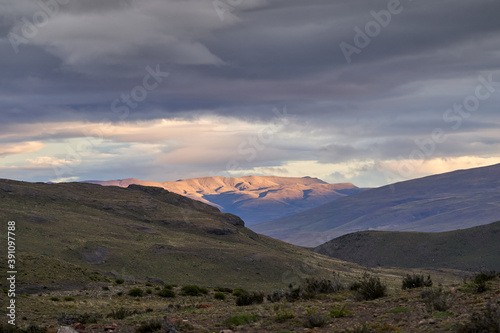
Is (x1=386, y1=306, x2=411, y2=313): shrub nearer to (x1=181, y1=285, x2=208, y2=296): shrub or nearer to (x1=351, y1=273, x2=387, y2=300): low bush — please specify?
(x1=351, y1=273, x2=387, y2=300): low bush

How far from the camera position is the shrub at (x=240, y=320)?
2238cm

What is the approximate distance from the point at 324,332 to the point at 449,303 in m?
6.00

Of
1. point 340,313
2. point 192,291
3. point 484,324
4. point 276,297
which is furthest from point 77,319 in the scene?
point 484,324

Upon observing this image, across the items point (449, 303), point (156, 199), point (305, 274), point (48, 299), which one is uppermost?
point (156, 199)

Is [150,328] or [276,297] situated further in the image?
[276,297]

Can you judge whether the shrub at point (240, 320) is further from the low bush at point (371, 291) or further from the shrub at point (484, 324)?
the shrub at point (484, 324)

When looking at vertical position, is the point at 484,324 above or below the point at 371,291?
above

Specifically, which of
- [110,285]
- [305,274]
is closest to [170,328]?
[110,285]

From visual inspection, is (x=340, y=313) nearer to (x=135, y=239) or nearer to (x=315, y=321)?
(x=315, y=321)

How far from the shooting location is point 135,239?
349 feet

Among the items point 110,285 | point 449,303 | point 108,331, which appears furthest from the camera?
point 110,285

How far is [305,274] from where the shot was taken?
10544cm

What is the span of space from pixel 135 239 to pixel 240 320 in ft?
289

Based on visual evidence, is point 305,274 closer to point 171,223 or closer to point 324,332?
point 171,223
